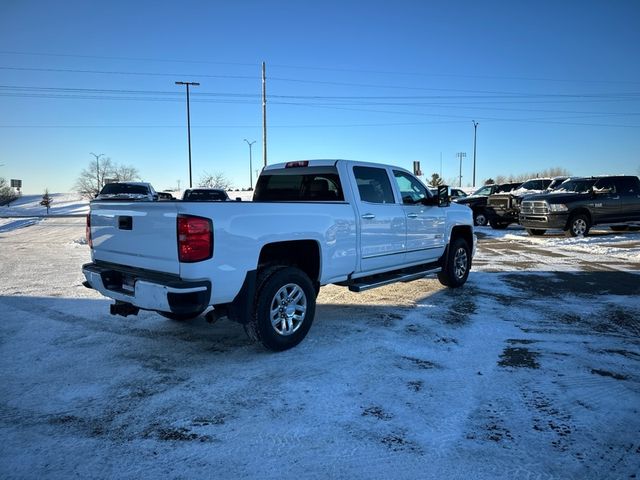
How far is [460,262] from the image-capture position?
7711mm

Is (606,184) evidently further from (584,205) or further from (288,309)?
(288,309)

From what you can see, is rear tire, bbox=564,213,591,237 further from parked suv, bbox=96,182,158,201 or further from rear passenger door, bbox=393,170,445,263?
parked suv, bbox=96,182,158,201

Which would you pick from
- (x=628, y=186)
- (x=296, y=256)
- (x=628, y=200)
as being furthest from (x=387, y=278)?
(x=628, y=186)

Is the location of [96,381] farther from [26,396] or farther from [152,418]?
[152,418]

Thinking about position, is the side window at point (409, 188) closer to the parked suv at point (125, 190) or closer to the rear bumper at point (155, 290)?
the rear bumper at point (155, 290)

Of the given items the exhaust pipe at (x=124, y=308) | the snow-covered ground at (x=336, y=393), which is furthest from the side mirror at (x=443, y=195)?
the exhaust pipe at (x=124, y=308)

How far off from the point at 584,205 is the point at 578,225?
69 cm

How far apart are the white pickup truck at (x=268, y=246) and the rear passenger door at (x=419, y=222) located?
3cm

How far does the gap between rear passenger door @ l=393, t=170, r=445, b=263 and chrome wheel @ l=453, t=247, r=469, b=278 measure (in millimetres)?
535

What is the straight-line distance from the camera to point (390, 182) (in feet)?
20.4

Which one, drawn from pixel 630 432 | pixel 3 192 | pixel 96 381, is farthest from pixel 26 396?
pixel 3 192

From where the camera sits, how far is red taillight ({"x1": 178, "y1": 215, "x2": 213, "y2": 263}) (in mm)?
3721

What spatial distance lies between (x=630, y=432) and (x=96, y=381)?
4.02 m

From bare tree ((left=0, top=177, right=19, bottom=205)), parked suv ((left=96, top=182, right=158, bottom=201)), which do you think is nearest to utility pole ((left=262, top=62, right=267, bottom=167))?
parked suv ((left=96, top=182, right=158, bottom=201))
